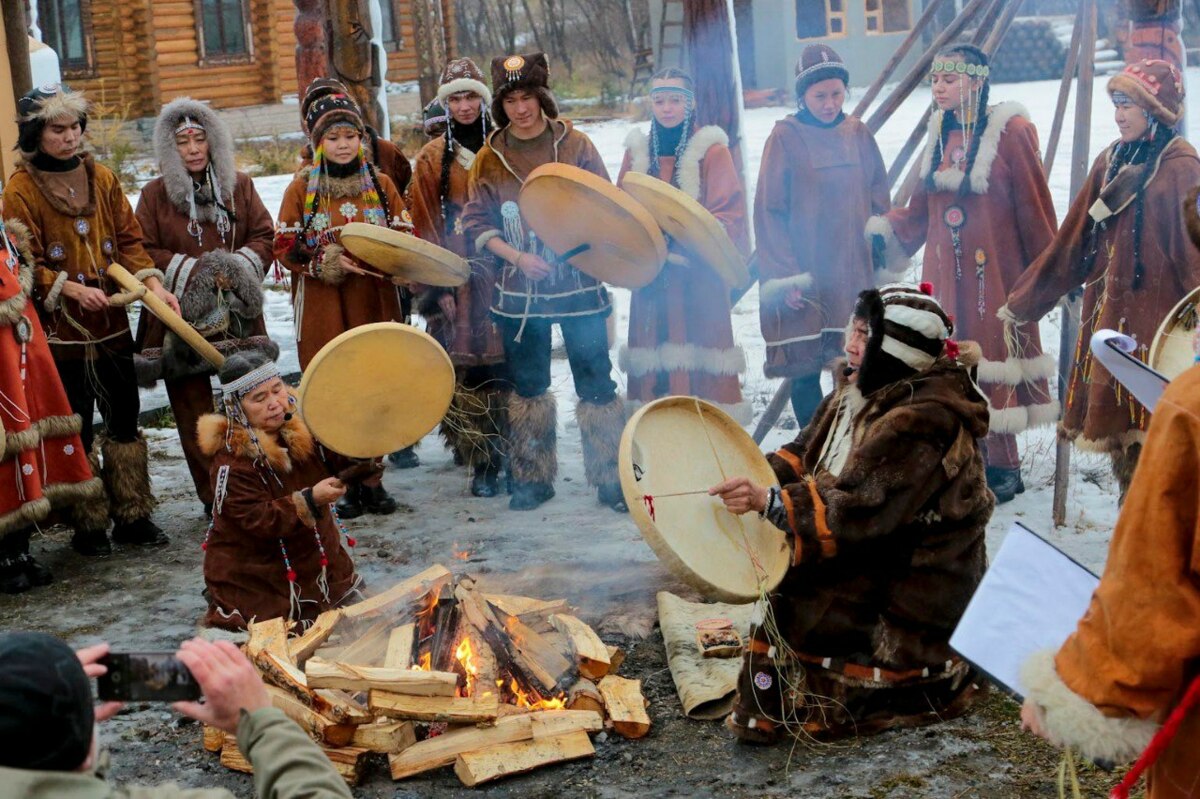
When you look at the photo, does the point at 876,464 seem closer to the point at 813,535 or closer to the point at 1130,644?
the point at 813,535

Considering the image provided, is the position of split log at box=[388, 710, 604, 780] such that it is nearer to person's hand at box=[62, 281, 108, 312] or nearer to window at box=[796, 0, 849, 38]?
person's hand at box=[62, 281, 108, 312]

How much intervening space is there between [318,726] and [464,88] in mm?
3706

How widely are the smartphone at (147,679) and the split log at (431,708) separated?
197 centimetres

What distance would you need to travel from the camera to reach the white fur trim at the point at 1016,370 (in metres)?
6.23

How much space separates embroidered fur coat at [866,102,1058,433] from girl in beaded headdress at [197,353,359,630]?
286 cm

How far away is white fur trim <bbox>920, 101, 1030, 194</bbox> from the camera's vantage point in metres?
6.12

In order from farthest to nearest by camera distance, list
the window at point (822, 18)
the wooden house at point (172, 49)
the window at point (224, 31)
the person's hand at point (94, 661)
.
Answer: the window at point (224, 31) → the window at point (822, 18) → the wooden house at point (172, 49) → the person's hand at point (94, 661)

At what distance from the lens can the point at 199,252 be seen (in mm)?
6480

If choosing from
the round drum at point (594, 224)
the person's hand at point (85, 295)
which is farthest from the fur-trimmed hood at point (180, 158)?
the round drum at point (594, 224)

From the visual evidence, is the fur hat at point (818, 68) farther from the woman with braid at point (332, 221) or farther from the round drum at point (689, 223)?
the woman with braid at point (332, 221)

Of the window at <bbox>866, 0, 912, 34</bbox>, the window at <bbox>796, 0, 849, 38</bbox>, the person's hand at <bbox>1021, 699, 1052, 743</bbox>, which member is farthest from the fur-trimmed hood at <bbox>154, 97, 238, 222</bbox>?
the window at <bbox>866, 0, 912, 34</bbox>

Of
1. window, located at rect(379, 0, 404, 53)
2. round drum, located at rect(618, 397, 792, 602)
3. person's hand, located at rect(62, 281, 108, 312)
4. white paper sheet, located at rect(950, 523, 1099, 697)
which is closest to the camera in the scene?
white paper sheet, located at rect(950, 523, 1099, 697)

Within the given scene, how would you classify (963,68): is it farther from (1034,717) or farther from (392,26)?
(392,26)

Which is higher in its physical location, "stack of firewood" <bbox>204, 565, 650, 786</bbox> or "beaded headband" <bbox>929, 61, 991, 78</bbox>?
"beaded headband" <bbox>929, 61, 991, 78</bbox>
